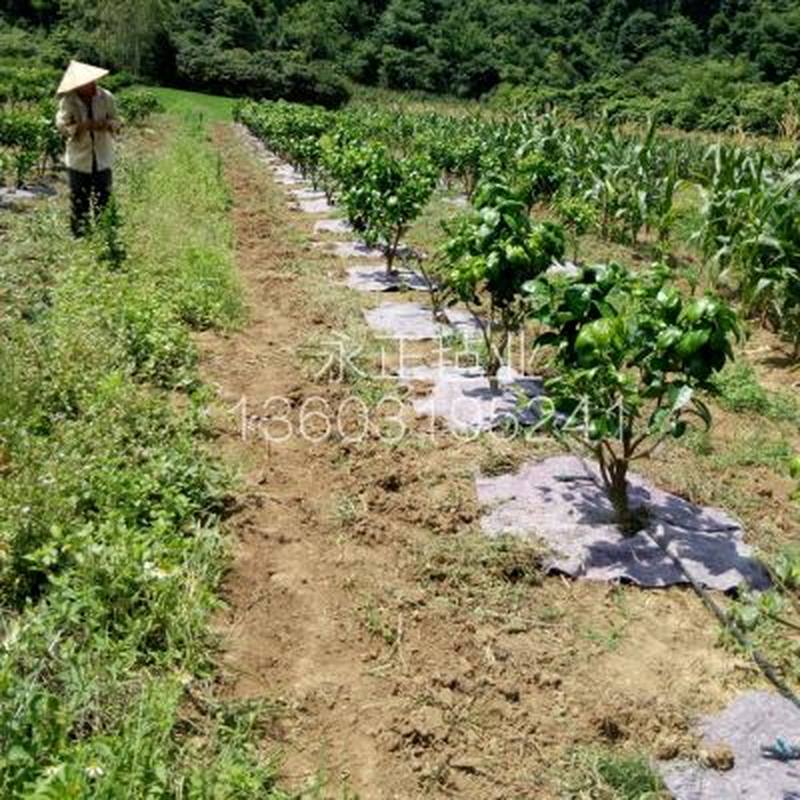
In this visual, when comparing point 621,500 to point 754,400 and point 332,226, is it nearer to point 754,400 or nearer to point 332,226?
point 754,400

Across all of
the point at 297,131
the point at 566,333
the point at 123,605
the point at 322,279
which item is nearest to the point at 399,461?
the point at 566,333

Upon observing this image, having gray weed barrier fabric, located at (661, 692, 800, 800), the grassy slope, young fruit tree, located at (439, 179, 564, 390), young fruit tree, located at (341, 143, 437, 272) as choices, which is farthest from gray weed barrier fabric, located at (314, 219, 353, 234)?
gray weed barrier fabric, located at (661, 692, 800, 800)

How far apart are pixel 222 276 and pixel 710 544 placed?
4909mm

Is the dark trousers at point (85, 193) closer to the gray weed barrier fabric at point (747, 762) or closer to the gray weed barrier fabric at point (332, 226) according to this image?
the gray weed barrier fabric at point (332, 226)

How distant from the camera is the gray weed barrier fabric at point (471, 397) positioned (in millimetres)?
5352

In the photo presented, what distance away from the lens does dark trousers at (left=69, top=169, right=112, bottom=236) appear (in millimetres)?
8305

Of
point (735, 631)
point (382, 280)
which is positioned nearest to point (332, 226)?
point (382, 280)

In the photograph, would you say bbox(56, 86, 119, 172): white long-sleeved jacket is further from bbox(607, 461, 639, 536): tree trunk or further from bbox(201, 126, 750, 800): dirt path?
bbox(607, 461, 639, 536): tree trunk

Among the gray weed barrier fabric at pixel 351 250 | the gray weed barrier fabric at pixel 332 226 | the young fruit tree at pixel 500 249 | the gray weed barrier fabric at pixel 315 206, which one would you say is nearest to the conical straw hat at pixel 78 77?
the gray weed barrier fabric at pixel 351 250

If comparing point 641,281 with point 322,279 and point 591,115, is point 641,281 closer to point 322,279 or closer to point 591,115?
point 322,279

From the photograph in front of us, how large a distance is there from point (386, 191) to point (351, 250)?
55.1 inches

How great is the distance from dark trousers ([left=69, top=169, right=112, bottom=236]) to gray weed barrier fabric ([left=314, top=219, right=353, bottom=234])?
3.51 m

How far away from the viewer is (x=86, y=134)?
8.09m

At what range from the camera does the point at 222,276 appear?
765 centimetres
